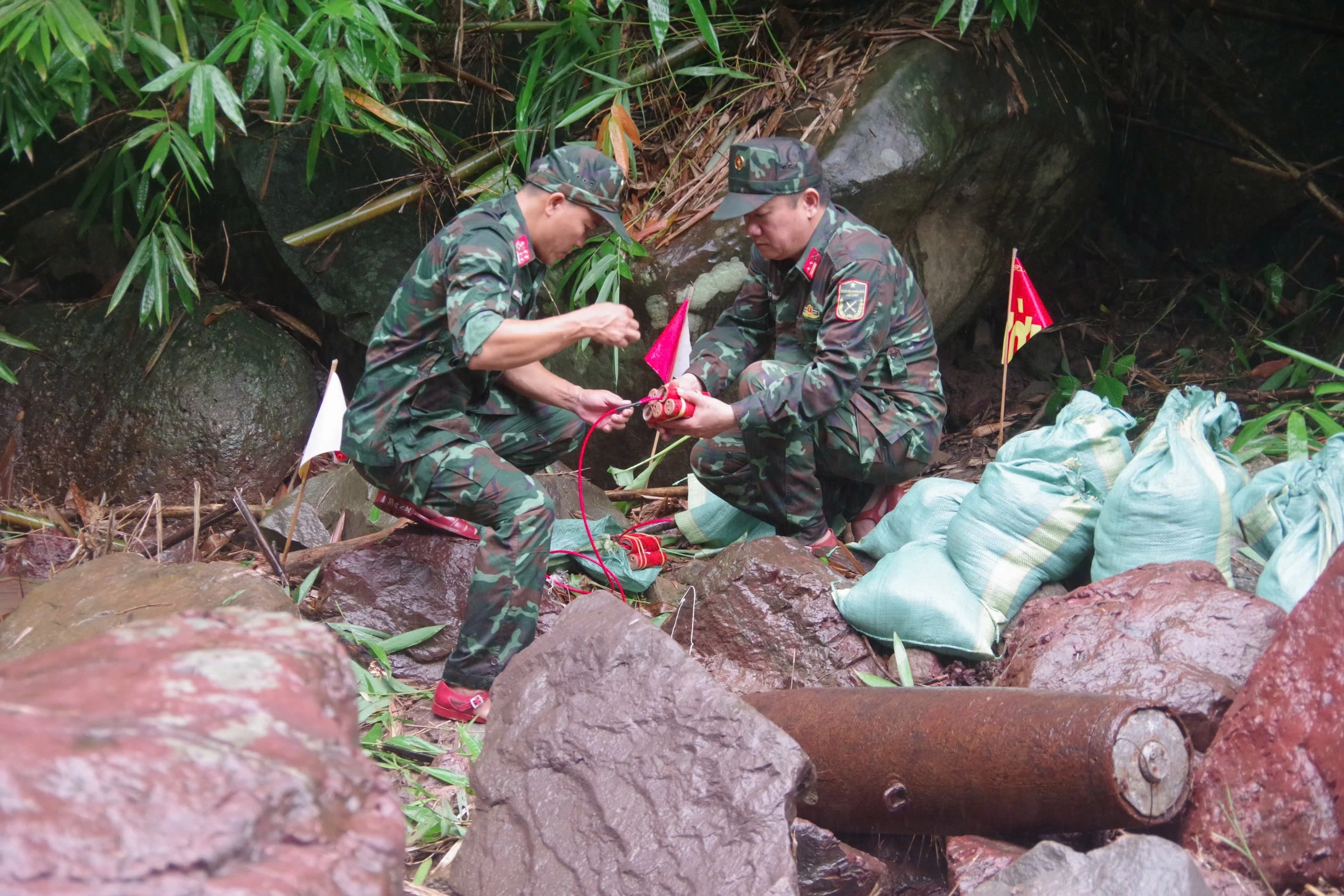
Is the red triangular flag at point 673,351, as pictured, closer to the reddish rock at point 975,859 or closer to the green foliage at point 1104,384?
the green foliage at point 1104,384

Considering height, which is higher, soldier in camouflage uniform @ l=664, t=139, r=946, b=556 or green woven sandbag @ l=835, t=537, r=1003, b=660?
soldier in camouflage uniform @ l=664, t=139, r=946, b=556

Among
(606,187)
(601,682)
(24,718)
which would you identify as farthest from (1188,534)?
(24,718)

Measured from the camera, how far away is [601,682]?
7.92 feet

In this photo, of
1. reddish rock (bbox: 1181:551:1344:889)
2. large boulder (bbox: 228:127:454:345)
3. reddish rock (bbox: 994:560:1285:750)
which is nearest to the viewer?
reddish rock (bbox: 1181:551:1344:889)

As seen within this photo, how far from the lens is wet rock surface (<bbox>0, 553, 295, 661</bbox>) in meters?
3.41

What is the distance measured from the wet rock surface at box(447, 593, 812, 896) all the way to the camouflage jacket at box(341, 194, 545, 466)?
4.22 ft

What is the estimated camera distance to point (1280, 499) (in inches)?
117

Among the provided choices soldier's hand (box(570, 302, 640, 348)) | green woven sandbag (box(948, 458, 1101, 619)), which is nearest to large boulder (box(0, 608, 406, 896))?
soldier's hand (box(570, 302, 640, 348))

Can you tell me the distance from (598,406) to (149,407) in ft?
10.4

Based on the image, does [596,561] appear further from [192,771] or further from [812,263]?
[192,771]

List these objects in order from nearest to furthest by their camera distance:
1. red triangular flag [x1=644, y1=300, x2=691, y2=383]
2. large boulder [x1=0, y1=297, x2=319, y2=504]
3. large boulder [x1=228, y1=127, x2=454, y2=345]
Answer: red triangular flag [x1=644, y1=300, x2=691, y2=383], large boulder [x1=0, y1=297, x2=319, y2=504], large boulder [x1=228, y1=127, x2=454, y2=345]

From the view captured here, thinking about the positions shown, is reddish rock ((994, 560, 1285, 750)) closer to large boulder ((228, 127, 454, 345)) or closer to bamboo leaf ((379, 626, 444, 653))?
bamboo leaf ((379, 626, 444, 653))

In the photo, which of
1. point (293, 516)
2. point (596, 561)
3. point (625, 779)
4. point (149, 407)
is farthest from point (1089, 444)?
point (149, 407)

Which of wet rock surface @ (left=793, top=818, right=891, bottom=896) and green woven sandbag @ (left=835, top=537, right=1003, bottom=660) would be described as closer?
wet rock surface @ (left=793, top=818, right=891, bottom=896)
